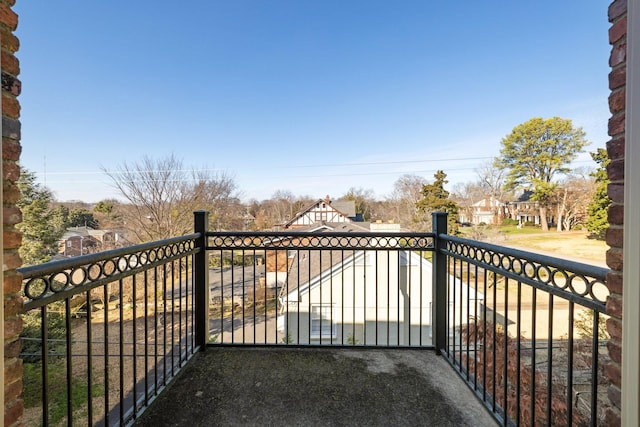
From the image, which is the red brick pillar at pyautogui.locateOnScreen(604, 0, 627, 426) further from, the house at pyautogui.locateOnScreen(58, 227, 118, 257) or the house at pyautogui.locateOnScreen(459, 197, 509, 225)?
the house at pyautogui.locateOnScreen(58, 227, 118, 257)

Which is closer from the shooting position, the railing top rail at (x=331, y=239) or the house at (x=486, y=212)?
the railing top rail at (x=331, y=239)

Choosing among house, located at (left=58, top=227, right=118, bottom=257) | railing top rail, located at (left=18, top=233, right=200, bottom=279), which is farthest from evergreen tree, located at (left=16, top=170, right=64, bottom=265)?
railing top rail, located at (left=18, top=233, right=200, bottom=279)

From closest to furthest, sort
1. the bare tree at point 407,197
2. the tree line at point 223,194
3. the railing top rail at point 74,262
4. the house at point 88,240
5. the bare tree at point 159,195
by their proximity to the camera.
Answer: the railing top rail at point 74,262
the tree line at point 223,194
the bare tree at point 159,195
the house at point 88,240
the bare tree at point 407,197

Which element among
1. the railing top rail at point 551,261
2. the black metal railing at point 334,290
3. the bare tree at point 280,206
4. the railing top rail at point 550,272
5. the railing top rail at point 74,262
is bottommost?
the black metal railing at point 334,290

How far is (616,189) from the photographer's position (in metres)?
0.86

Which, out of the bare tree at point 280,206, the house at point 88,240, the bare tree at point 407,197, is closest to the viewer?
the house at point 88,240

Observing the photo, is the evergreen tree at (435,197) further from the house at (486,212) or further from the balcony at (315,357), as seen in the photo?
the balcony at (315,357)

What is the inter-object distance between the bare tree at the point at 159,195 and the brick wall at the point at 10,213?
34.0 ft

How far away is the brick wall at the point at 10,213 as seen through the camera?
33.2 inches

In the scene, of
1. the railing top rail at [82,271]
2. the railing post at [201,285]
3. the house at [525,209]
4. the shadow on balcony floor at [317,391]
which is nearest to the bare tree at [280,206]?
the house at [525,209]

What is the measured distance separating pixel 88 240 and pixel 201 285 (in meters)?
12.7

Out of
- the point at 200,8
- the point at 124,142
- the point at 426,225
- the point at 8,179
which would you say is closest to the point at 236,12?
the point at 200,8

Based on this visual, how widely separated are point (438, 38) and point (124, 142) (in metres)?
14.0

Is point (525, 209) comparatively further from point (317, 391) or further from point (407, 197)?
point (317, 391)
